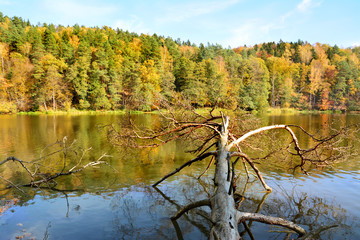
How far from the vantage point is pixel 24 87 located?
40500 mm

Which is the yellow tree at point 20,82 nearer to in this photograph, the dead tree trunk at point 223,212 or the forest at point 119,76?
the forest at point 119,76

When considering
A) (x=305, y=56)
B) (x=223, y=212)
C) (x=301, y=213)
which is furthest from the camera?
(x=305, y=56)

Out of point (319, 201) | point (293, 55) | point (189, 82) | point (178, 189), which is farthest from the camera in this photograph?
point (293, 55)

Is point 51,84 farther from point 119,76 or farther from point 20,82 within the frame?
point 119,76

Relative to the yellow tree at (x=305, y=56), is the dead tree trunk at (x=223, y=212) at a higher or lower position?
lower

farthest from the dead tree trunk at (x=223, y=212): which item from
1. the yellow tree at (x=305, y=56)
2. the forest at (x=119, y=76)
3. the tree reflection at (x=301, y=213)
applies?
the yellow tree at (x=305, y=56)

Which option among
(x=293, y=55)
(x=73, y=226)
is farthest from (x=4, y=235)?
(x=293, y=55)

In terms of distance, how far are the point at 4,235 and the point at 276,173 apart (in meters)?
8.20

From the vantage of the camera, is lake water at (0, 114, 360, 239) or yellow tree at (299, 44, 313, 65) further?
yellow tree at (299, 44, 313, 65)

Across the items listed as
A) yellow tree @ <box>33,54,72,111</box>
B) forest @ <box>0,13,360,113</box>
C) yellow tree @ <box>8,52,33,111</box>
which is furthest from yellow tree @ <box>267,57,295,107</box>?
yellow tree @ <box>8,52,33,111</box>

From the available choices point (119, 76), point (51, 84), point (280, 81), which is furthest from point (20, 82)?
point (280, 81)

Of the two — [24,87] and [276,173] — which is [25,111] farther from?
[276,173]

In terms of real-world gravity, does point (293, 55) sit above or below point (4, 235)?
above

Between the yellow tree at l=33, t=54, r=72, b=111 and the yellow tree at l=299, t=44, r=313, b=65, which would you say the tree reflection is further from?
the yellow tree at l=299, t=44, r=313, b=65
